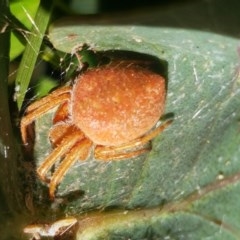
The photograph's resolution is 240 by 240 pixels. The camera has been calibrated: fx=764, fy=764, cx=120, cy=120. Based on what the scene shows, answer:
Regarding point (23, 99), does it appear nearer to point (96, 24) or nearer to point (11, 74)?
point (11, 74)

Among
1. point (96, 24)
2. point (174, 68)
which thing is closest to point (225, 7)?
point (96, 24)

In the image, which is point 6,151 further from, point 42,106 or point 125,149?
point 125,149

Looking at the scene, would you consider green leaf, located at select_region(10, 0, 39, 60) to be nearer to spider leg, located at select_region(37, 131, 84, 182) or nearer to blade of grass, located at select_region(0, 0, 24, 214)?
blade of grass, located at select_region(0, 0, 24, 214)

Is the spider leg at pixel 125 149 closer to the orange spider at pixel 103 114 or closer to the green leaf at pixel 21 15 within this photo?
the orange spider at pixel 103 114

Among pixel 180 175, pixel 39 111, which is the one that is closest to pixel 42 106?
pixel 39 111

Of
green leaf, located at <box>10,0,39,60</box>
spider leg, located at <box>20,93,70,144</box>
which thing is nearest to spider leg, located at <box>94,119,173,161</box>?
spider leg, located at <box>20,93,70,144</box>

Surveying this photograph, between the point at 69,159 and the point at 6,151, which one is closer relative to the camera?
the point at 6,151

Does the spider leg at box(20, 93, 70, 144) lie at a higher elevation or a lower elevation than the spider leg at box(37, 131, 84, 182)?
higher
